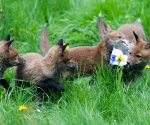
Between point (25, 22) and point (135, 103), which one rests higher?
point (25, 22)

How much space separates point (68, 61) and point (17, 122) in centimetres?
174

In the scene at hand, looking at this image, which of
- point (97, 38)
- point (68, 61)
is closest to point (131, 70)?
point (68, 61)

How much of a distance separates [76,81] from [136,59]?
1.05 meters

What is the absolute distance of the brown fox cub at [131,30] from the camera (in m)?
9.32

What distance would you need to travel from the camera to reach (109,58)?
845 cm

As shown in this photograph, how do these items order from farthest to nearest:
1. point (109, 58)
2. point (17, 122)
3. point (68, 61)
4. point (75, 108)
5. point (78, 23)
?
point (78, 23)
point (109, 58)
point (68, 61)
point (75, 108)
point (17, 122)

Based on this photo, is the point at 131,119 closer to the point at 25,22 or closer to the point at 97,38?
the point at 97,38

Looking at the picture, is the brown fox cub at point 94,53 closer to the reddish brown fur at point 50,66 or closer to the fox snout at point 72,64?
the fox snout at point 72,64

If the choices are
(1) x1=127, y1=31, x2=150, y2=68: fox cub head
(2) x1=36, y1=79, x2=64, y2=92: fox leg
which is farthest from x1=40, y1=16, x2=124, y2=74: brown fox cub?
(2) x1=36, y1=79, x2=64, y2=92: fox leg

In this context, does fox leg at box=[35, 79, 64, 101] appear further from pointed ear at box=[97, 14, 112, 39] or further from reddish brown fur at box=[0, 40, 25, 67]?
pointed ear at box=[97, 14, 112, 39]

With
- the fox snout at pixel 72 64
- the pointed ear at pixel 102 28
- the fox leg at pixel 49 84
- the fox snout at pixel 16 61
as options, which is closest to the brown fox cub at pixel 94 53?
the pointed ear at pixel 102 28

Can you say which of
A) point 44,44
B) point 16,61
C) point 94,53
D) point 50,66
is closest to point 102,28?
point 94,53

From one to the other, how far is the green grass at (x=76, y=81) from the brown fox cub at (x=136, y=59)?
16cm

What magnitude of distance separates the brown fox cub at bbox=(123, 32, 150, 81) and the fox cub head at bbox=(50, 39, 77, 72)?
93 centimetres
